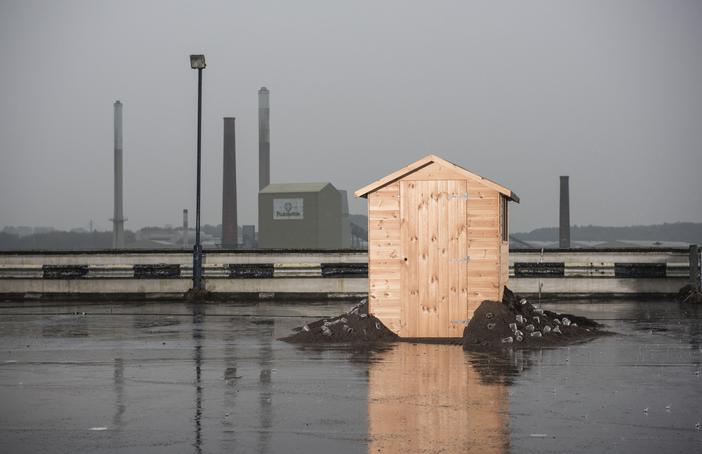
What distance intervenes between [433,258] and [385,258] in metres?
0.89

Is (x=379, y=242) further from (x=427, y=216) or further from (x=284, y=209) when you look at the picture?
(x=284, y=209)

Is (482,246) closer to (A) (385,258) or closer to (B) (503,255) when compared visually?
(B) (503,255)

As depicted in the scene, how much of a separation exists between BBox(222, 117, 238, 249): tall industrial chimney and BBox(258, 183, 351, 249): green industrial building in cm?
265

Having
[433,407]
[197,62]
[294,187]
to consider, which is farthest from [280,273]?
[294,187]

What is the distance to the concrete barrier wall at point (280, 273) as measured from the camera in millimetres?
33344

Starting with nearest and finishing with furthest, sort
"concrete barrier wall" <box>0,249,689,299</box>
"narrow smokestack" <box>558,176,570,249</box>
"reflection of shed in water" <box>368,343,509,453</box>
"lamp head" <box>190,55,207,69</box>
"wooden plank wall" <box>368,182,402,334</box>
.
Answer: "reflection of shed in water" <box>368,343,509,453</box> → "wooden plank wall" <box>368,182,402,334</box> → "concrete barrier wall" <box>0,249,689,299</box> → "lamp head" <box>190,55,207,69</box> → "narrow smokestack" <box>558,176,570,249</box>

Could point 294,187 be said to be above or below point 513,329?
above

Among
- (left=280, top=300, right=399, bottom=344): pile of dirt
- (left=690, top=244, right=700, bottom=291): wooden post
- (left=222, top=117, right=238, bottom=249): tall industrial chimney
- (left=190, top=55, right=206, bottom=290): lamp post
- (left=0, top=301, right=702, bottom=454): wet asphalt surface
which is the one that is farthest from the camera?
(left=222, top=117, right=238, bottom=249): tall industrial chimney

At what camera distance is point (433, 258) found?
20.3m

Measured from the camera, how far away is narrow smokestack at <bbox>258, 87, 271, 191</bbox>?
10762cm

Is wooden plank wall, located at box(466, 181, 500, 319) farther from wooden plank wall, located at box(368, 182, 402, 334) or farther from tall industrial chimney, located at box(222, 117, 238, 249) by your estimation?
tall industrial chimney, located at box(222, 117, 238, 249)

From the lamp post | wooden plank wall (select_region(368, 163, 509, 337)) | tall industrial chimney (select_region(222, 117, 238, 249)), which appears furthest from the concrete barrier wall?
tall industrial chimney (select_region(222, 117, 238, 249))

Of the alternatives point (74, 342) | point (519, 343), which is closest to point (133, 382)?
point (74, 342)

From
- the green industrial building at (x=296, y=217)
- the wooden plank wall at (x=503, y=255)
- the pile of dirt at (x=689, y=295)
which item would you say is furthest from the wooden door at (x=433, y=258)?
the green industrial building at (x=296, y=217)
